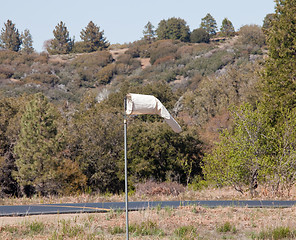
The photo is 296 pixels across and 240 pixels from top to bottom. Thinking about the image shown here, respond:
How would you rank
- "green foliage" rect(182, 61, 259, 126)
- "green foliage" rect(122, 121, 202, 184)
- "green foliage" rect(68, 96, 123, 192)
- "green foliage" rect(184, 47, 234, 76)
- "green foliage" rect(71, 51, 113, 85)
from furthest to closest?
"green foliage" rect(71, 51, 113, 85)
"green foliage" rect(184, 47, 234, 76)
"green foliage" rect(182, 61, 259, 126)
"green foliage" rect(122, 121, 202, 184)
"green foliage" rect(68, 96, 123, 192)

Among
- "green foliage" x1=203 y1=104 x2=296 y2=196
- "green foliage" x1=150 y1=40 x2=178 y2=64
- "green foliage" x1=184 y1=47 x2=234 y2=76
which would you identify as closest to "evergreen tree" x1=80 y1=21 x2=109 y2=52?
"green foliage" x1=150 y1=40 x2=178 y2=64

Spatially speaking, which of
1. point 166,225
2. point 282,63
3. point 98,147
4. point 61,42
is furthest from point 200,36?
point 166,225

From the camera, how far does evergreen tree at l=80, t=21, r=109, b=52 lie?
→ 12438cm

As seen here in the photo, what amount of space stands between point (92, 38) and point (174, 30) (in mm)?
22487

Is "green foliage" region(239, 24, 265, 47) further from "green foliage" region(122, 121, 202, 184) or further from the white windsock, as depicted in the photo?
the white windsock

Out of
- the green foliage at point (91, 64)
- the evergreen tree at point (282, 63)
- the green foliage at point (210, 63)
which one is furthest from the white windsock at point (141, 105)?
the green foliage at point (91, 64)

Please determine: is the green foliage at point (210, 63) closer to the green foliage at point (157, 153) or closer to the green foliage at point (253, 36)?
the green foliage at point (253, 36)

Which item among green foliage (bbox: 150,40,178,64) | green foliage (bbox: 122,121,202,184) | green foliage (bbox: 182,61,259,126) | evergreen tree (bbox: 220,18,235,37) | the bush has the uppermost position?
A: evergreen tree (bbox: 220,18,235,37)

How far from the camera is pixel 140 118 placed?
1759 inches

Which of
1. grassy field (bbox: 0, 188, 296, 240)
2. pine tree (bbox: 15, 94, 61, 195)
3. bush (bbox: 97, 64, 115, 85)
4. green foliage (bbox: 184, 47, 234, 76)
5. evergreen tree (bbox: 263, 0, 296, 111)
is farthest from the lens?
bush (bbox: 97, 64, 115, 85)

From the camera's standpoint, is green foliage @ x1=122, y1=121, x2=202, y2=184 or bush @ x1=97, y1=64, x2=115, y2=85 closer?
green foliage @ x1=122, y1=121, x2=202, y2=184

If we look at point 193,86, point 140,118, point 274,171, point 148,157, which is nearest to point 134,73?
point 193,86

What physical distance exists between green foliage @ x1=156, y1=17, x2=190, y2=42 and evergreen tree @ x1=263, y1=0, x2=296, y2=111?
93.3 metres

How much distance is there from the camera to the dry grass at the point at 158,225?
422 inches
